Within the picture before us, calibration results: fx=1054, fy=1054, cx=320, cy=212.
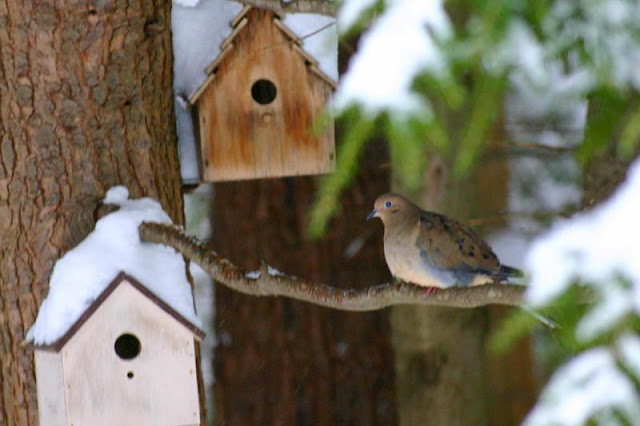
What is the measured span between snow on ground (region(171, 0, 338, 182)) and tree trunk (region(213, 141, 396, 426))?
1819 millimetres

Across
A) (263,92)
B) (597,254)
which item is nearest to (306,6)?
(263,92)

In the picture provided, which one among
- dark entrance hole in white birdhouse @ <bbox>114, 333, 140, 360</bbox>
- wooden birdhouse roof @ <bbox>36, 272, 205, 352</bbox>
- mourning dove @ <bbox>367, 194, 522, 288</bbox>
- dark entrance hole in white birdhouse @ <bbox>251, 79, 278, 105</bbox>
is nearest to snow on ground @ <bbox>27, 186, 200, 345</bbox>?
wooden birdhouse roof @ <bbox>36, 272, 205, 352</bbox>

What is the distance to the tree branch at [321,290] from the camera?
8.59 feet

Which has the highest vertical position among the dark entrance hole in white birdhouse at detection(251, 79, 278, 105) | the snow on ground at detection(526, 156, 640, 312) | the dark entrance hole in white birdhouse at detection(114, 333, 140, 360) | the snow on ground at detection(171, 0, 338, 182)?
the snow on ground at detection(171, 0, 338, 182)

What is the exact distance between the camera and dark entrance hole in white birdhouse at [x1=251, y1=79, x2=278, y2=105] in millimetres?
3748

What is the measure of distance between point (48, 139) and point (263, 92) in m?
0.87

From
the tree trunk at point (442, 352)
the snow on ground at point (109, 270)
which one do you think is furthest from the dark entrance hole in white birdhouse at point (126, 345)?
the tree trunk at point (442, 352)

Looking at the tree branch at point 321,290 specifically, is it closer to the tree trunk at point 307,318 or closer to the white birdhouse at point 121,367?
the white birdhouse at point 121,367

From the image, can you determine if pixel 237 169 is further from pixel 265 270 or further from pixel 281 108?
pixel 265 270

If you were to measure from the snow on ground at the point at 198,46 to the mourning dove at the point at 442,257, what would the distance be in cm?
64

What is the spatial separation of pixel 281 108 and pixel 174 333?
98 cm

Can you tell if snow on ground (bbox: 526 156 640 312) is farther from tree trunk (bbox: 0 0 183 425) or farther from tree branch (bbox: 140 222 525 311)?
tree trunk (bbox: 0 0 183 425)

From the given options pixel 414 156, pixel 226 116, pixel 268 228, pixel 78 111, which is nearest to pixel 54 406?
pixel 78 111

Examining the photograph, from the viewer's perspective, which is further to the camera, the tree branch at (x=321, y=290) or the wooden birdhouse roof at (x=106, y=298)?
the wooden birdhouse roof at (x=106, y=298)
